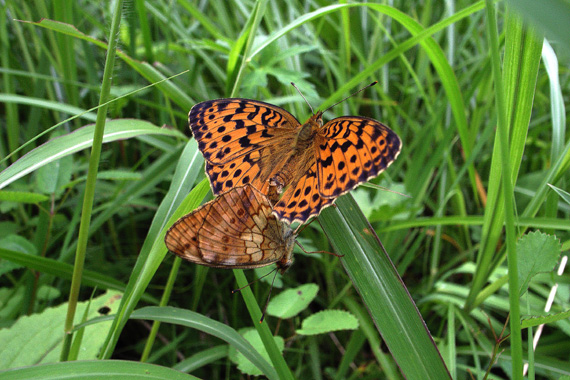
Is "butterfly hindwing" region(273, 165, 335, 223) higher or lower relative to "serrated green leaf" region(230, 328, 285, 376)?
higher

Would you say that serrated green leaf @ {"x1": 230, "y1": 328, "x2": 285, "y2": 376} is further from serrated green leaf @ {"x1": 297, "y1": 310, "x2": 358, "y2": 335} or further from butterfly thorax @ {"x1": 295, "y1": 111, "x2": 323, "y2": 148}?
butterfly thorax @ {"x1": 295, "y1": 111, "x2": 323, "y2": 148}

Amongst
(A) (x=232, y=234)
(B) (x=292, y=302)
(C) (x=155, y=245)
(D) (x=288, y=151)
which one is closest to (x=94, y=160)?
(C) (x=155, y=245)

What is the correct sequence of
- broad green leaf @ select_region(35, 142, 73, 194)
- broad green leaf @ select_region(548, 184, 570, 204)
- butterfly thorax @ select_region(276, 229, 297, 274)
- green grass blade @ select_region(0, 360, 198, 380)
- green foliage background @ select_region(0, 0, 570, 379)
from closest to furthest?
green grass blade @ select_region(0, 360, 198, 380) → green foliage background @ select_region(0, 0, 570, 379) → broad green leaf @ select_region(548, 184, 570, 204) → butterfly thorax @ select_region(276, 229, 297, 274) → broad green leaf @ select_region(35, 142, 73, 194)

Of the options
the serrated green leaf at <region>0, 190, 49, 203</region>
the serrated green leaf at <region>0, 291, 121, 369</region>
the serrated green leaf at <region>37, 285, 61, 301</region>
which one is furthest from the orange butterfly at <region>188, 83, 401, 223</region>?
the serrated green leaf at <region>37, 285, 61, 301</region>

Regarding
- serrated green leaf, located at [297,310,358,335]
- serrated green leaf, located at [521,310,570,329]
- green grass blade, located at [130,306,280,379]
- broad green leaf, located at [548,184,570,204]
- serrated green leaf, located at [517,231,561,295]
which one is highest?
broad green leaf, located at [548,184,570,204]

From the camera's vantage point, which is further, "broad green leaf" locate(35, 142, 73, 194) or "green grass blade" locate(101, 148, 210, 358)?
"broad green leaf" locate(35, 142, 73, 194)

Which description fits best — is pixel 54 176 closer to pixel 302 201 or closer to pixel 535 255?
pixel 302 201

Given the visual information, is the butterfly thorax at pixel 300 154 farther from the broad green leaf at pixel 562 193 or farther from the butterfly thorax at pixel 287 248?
the broad green leaf at pixel 562 193

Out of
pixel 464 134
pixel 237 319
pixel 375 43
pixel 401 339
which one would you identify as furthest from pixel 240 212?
pixel 375 43
